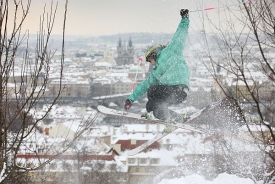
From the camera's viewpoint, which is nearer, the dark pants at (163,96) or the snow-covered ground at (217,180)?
the dark pants at (163,96)

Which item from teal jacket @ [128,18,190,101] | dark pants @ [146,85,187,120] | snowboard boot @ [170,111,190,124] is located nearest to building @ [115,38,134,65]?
snowboard boot @ [170,111,190,124]

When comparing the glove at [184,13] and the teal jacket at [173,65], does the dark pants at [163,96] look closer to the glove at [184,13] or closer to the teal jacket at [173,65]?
the teal jacket at [173,65]

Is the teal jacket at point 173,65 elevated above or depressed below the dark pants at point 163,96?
above

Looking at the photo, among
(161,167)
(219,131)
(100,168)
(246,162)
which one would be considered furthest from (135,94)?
(161,167)

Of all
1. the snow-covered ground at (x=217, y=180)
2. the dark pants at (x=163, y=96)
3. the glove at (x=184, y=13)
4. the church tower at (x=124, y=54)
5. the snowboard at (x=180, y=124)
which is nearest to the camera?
the glove at (x=184, y=13)

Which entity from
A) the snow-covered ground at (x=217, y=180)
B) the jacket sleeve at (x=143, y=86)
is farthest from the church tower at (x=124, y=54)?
the jacket sleeve at (x=143, y=86)

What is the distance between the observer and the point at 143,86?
139 inches

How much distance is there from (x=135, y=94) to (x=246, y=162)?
210 cm

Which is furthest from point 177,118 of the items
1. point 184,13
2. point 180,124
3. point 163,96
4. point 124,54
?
point 124,54

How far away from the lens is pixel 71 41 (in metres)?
127

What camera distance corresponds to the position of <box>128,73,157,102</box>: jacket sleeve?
3.44 m

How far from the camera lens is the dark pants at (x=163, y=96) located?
3391 mm

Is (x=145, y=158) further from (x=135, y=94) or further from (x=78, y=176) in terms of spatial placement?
(x=135, y=94)

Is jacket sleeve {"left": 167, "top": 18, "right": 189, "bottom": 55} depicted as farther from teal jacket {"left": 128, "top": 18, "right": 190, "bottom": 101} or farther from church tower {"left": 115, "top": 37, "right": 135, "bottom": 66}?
church tower {"left": 115, "top": 37, "right": 135, "bottom": 66}
